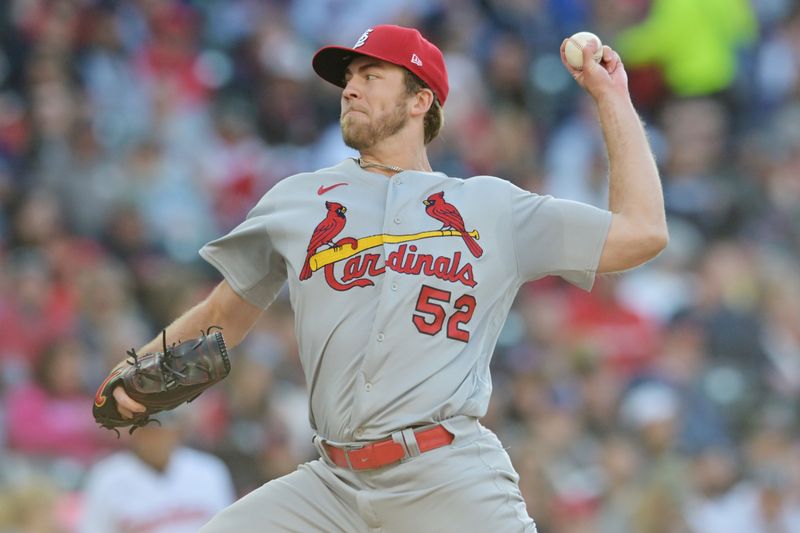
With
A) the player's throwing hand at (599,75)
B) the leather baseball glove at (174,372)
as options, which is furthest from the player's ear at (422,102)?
the leather baseball glove at (174,372)

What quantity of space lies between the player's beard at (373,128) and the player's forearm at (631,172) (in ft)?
2.18

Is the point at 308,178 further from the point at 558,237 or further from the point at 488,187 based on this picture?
the point at 558,237

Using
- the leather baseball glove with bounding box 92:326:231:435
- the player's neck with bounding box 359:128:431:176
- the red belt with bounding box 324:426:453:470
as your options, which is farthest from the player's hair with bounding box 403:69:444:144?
the red belt with bounding box 324:426:453:470

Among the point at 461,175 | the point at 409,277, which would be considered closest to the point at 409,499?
the point at 409,277

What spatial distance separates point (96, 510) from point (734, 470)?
4.38 meters

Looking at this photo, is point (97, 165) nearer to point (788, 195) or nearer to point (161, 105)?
point (161, 105)

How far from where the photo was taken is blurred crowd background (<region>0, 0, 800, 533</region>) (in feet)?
27.6

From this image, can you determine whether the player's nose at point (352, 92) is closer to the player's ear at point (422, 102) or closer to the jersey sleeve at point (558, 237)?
the player's ear at point (422, 102)

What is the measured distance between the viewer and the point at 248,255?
15.4 ft

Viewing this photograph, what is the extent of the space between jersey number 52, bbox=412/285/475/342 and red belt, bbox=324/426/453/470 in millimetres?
295

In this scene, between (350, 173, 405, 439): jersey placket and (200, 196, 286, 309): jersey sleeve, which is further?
(200, 196, 286, 309): jersey sleeve

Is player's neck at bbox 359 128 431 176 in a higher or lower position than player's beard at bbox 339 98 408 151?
lower

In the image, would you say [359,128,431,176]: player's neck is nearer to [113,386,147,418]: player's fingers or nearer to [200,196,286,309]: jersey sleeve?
[200,196,286,309]: jersey sleeve

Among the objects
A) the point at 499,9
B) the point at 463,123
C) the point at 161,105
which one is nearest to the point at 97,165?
the point at 161,105
